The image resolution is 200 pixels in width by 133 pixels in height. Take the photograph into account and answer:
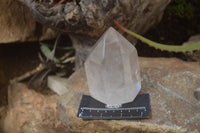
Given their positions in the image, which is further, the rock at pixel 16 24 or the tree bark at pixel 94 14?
the rock at pixel 16 24

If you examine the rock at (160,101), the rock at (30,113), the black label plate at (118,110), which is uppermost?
the black label plate at (118,110)

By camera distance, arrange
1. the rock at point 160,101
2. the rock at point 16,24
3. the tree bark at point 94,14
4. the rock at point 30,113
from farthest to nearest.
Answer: the rock at point 16,24, the rock at point 30,113, the tree bark at point 94,14, the rock at point 160,101

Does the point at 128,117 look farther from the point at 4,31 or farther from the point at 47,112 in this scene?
the point at 4,31

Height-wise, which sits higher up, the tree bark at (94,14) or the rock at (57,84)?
the tree bark at (94,14)

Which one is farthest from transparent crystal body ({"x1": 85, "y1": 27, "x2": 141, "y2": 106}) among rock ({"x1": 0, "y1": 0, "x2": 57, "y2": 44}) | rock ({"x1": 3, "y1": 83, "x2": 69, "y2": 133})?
rock ({"x1": 0, "y1": 0, "x2": 57, "y2": 44})

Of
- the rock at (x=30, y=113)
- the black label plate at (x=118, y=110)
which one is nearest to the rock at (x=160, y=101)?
the black label plate at (x=118, y=110)

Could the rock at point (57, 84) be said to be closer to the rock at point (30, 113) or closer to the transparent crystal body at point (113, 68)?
the rock at point (30, 113)

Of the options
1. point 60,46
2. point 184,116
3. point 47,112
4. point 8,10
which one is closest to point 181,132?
point 184,116
